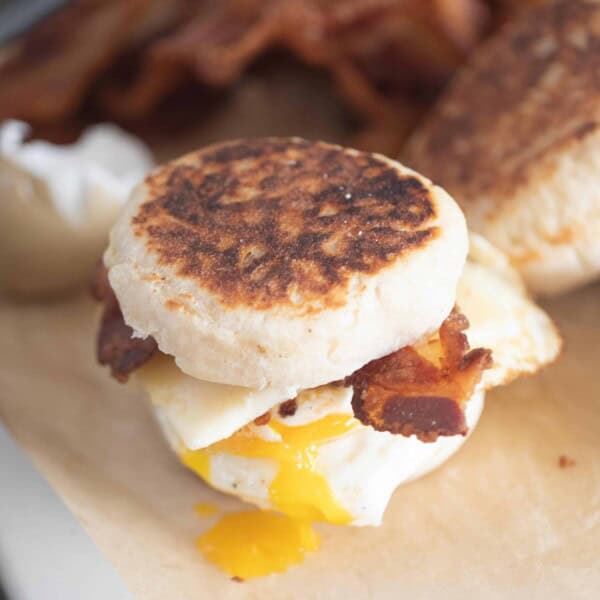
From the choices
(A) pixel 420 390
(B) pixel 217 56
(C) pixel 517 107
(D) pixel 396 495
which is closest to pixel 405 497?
(D) pixel 396 495

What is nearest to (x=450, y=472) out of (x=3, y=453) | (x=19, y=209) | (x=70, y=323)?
(x=3, y=453)

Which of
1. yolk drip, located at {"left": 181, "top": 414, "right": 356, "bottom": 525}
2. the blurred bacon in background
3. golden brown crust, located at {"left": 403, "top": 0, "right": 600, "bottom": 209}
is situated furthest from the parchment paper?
the blurred bacon in background

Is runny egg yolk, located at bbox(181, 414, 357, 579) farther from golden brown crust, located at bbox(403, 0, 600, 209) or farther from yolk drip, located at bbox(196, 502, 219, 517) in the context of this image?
golden brown crust, located at bbox(403, 0, 600, 209)

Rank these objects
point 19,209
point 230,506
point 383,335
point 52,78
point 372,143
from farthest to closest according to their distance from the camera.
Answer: point 52,78
point 372,143
point 19,209
point 230,506
point 383,335

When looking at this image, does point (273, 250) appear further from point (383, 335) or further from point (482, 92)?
point (482, 92)

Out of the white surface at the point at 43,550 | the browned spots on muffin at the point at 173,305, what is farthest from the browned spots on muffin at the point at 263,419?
the white surface at the point at 43,550

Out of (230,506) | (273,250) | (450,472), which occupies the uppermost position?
(273,250)
